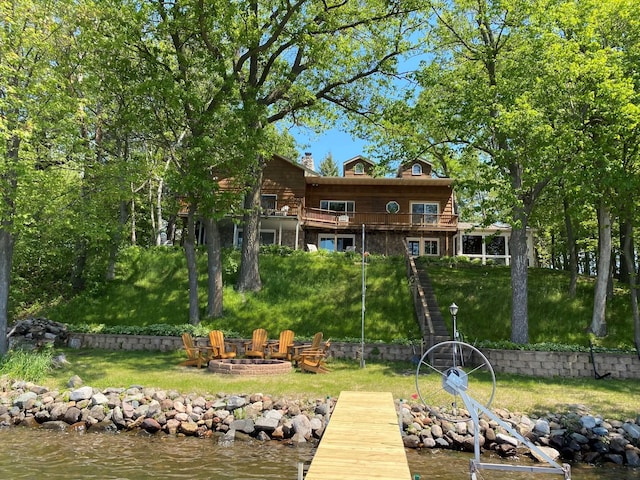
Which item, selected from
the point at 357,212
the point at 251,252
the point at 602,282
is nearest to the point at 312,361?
the point at 251,252

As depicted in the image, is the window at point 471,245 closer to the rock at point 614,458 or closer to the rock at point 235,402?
the rock at point 614,458

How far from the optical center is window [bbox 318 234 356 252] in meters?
29.7

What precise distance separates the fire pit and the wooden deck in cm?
519

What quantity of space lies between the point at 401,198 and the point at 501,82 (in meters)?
15.6

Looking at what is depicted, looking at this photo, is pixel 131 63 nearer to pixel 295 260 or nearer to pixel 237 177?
pixel 237 177

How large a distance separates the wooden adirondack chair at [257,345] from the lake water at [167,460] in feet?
15.9

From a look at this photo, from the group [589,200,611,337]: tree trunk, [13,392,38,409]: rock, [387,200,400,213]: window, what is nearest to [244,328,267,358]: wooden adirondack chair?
[13,392,38,409]: rock

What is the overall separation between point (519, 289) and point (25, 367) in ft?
48.3

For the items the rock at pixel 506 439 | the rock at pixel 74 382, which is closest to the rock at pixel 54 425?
the rock at pixel 74 382

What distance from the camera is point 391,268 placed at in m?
22.6

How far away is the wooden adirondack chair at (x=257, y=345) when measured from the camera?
14.0 meters

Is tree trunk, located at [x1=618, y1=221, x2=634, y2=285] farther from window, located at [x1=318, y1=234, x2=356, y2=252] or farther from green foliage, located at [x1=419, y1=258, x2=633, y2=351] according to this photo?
window, located at [x1=318, y1=234, x2=356, y2=252]

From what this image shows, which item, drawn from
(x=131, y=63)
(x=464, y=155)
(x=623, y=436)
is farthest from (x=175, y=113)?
(x=623, y=436)

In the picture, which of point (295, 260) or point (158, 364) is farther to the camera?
point (295, 260)
